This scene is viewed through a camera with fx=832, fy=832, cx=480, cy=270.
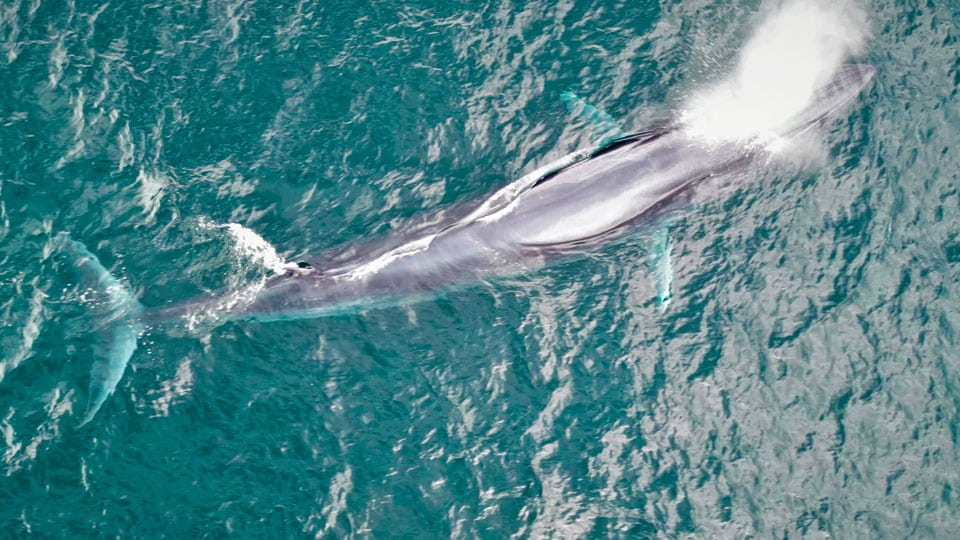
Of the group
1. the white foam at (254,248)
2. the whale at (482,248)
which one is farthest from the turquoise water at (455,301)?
the whale at (482,248)

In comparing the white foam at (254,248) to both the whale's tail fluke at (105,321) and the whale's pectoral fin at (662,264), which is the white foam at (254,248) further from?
the whale's pectoral fin at (662,264)

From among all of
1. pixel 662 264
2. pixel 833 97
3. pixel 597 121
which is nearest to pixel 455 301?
pixel 662 264

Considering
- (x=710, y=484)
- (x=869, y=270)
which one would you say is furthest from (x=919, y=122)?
(x=710, y=484)

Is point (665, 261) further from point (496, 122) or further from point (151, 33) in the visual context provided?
point (151, 33)

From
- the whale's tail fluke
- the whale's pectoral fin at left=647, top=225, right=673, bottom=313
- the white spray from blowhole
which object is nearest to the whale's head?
the white spray from blowhole

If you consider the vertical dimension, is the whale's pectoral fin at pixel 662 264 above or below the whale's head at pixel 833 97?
below

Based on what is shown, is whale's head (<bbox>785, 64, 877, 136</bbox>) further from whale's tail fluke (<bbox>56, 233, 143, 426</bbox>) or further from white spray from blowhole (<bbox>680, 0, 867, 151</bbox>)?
whale's tail fluke (<bbox>56, 233, 143, 426</bbox>)

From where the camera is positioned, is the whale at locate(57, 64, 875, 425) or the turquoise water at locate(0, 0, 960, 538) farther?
the whale at locate(57, 64, 875, 425)
